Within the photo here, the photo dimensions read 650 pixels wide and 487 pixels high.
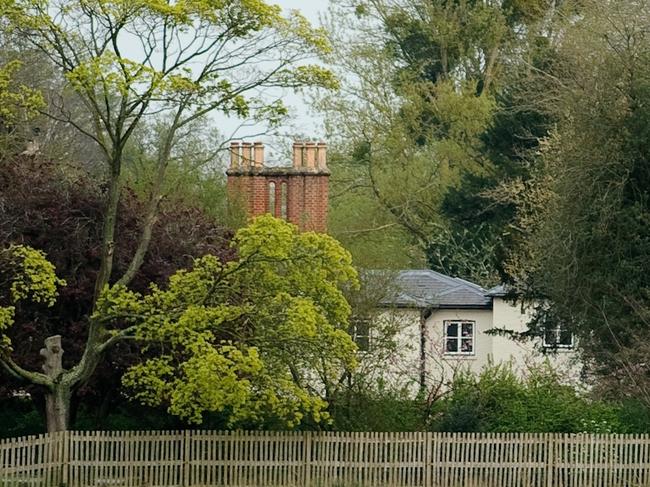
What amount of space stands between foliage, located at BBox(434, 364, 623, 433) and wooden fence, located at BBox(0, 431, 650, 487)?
5.21 ft

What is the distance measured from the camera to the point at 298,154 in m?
42.8

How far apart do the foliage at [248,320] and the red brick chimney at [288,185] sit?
618 inches

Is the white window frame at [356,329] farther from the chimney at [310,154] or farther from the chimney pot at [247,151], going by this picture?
the chimney at [310,154]

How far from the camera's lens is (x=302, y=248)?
25.7 m

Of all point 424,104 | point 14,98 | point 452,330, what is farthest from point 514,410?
point 424,104

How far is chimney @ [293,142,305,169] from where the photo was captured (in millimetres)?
42469

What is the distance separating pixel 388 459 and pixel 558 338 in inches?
565

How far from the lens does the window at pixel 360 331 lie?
31328 mm

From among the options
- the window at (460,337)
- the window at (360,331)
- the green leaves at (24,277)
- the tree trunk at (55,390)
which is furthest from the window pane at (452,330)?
the green leaves at (24,277)

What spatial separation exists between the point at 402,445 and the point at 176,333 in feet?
17.0

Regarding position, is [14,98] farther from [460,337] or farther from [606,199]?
[460,337]

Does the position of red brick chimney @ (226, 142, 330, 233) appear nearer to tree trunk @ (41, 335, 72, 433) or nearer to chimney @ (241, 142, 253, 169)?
chimney @ (241, 142, 253, 169)

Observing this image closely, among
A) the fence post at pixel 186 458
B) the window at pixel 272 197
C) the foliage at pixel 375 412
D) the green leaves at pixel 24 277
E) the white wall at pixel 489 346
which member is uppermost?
the window at pixel 272 197

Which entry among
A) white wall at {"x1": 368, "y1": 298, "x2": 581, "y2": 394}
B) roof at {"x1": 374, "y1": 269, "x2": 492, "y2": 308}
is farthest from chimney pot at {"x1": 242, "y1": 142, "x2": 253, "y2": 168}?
white wall at {"x1": 368, "y1": 298, "x2": 581, "y2": 394}
